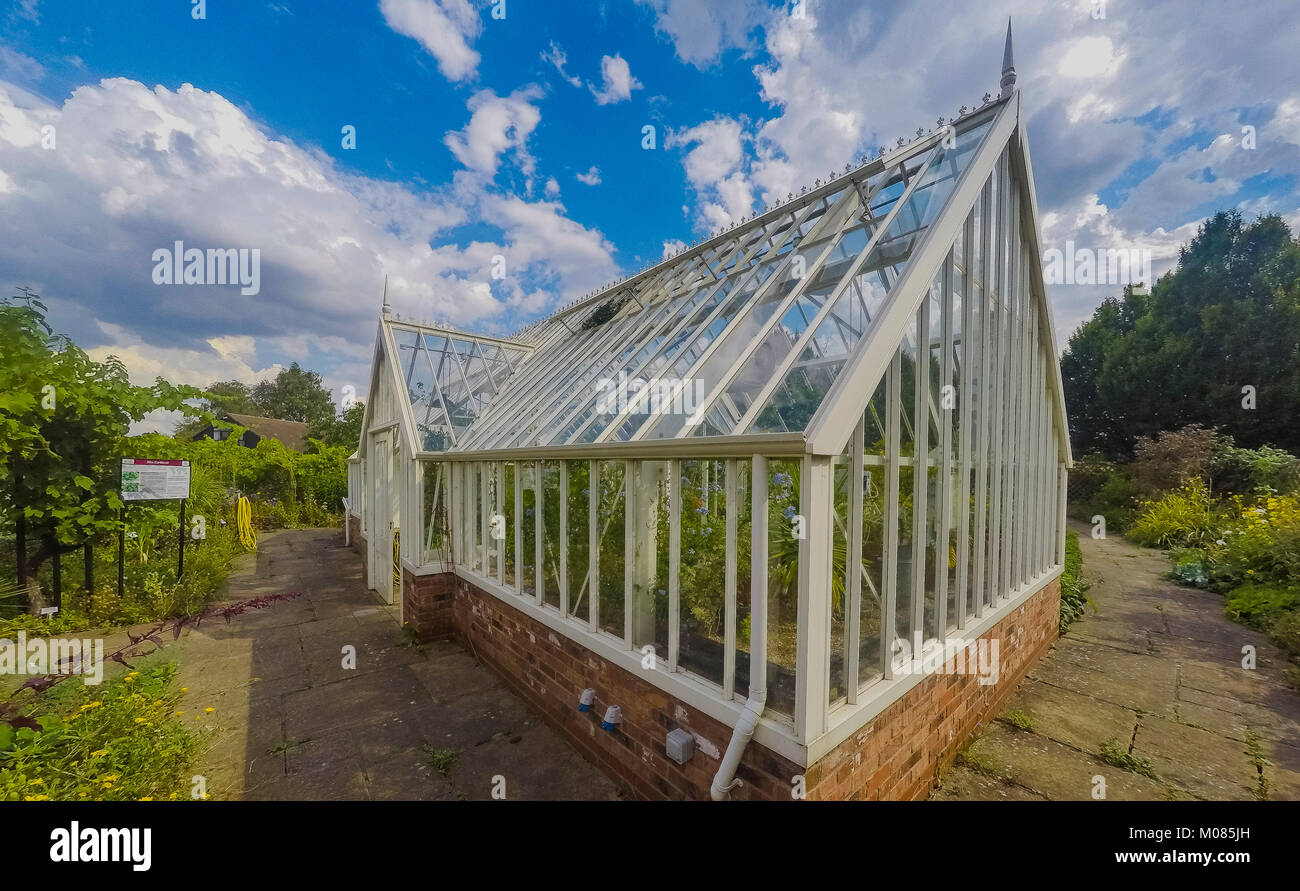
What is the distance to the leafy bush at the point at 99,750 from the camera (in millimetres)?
2961

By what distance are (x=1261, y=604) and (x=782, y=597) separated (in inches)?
362

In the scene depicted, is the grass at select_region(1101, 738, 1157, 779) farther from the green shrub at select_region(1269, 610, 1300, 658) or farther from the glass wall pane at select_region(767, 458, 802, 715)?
the green shrub at select_region(1269, 610, 1300, 658)

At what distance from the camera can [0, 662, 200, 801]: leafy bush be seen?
2.96 meters

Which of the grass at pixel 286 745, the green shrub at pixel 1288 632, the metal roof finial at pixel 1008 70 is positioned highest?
the metal roof finial at pixel 1008 70

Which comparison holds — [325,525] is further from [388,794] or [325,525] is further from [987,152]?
[987,152]

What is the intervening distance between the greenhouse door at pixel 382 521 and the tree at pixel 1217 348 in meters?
22.0

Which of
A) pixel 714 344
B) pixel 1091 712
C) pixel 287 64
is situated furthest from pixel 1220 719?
pixel 287 64

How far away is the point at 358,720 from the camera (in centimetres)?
446

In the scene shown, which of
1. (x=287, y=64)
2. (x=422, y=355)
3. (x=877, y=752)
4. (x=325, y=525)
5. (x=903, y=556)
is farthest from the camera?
(x=325, y=525)

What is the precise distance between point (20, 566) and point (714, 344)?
9281 millimetres

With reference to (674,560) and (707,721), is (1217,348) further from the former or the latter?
(707,721)

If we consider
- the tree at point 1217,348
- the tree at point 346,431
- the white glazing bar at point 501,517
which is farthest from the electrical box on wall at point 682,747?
the tree at point 346,431

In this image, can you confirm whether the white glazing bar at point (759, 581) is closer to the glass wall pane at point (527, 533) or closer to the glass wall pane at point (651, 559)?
the glass wall pane at point (651, 559)

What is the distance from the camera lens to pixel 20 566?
623 cm
